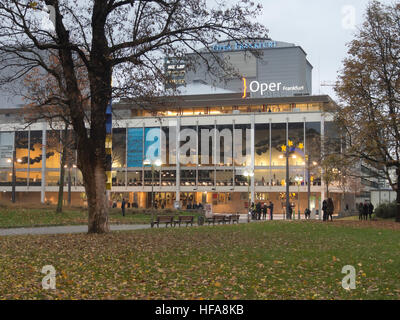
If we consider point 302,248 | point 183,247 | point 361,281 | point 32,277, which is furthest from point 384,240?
point 32,277

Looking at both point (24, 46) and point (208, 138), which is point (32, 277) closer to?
point (24, 46)

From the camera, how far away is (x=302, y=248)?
16547 mm

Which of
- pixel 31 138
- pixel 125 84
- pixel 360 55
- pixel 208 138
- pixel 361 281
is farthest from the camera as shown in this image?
pixel 31 138

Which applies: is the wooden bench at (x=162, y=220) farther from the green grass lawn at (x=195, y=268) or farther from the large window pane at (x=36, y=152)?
the large window pane at (x=36, y=152)

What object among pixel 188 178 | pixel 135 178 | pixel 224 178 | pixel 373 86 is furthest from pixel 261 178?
pixel 373 86

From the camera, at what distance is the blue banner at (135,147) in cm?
7969

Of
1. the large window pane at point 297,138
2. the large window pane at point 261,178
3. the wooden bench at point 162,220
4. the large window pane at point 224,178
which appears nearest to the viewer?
the wooden bench at point 162,220

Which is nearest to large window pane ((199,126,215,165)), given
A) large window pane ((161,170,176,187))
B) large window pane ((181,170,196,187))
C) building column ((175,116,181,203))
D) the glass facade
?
the glass facade

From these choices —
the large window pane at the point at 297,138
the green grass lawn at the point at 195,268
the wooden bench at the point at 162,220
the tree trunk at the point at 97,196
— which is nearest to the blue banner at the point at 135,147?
the large window pane at the point at 297,138

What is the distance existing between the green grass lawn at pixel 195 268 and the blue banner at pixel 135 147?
61.1m

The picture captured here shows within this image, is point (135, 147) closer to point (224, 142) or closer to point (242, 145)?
point (224, 142)

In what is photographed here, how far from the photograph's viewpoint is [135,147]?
262ft

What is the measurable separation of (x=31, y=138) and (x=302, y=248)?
76.1 meters
